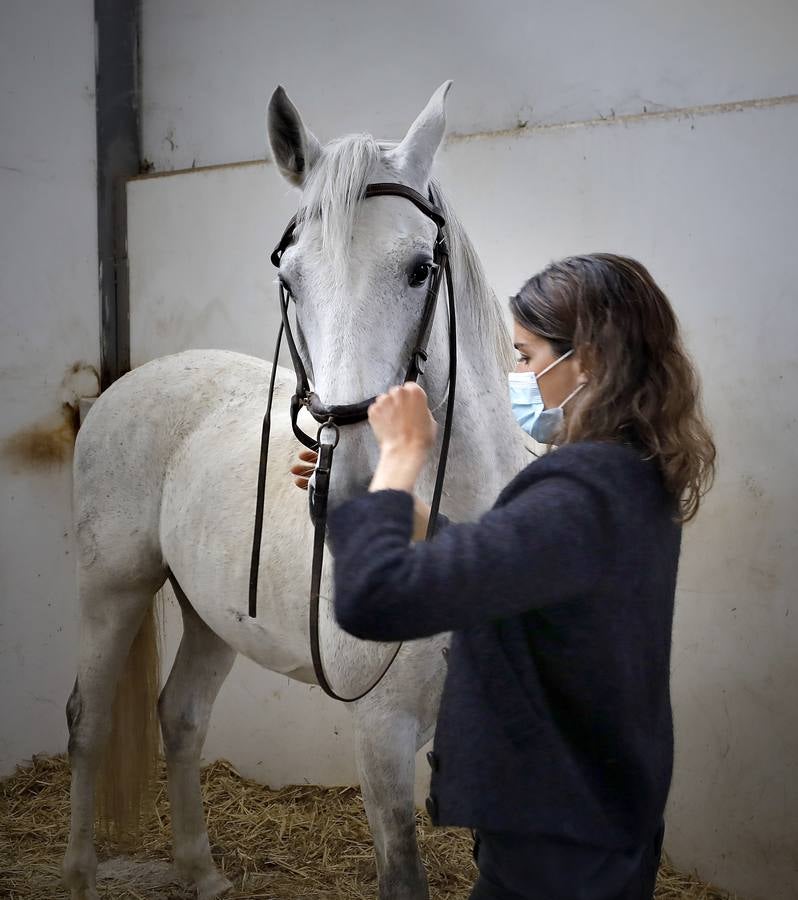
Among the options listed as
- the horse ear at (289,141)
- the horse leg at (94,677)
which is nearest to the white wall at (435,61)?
the horse ear at (289,141)

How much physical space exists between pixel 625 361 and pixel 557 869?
584 mm

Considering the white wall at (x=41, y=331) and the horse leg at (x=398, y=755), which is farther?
the white wall at (x=41, y=331)

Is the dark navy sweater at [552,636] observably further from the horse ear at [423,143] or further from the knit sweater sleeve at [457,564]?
the horse ear at [423,143]

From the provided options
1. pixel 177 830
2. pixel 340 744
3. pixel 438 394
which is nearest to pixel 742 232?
pixel 438 394

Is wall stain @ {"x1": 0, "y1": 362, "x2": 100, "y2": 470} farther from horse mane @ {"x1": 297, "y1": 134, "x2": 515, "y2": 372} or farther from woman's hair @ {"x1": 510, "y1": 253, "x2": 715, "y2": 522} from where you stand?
woman's hair @ {"x1": 510, "y1": 253, "x2": 715, "y2": 522}

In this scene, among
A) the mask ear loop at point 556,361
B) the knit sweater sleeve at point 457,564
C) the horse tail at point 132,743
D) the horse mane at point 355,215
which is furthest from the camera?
the horse tail at point 132,743

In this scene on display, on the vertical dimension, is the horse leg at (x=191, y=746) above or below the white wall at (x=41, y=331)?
below

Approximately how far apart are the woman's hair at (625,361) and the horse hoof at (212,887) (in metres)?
1.96

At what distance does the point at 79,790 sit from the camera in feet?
7.75

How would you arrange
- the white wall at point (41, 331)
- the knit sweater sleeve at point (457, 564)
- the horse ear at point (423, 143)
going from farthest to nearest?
the white wall at point (41, 331), the horse ear at point (423, 143), the knit sweater sleeve at point (457, 564)

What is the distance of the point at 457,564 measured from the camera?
32.9 inches

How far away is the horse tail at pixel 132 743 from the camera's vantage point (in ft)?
8.12

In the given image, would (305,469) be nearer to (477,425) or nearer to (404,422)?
(477,425)

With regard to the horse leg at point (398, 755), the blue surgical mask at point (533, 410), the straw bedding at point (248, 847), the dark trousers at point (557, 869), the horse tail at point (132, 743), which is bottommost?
the straw bedding at point (248, 847)
